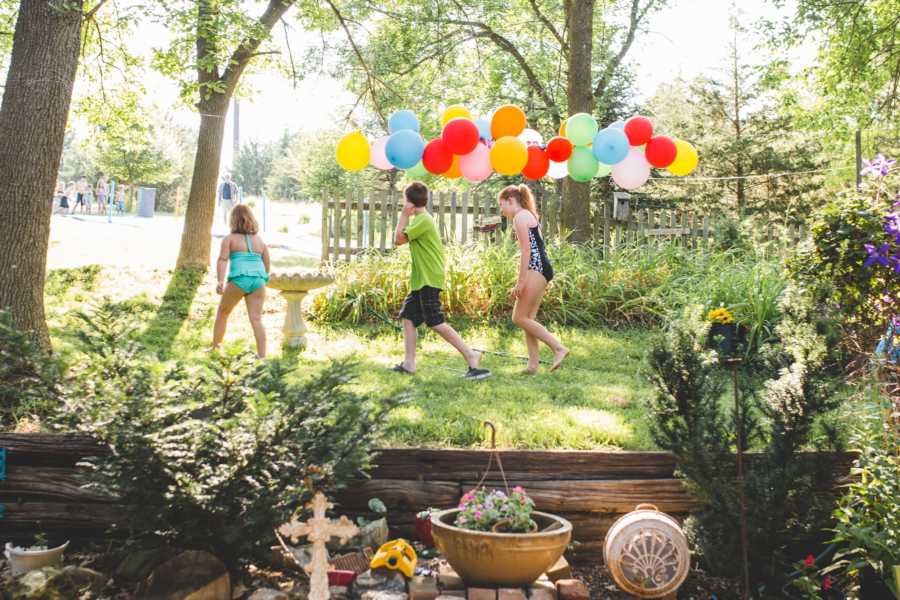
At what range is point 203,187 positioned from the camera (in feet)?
38.5

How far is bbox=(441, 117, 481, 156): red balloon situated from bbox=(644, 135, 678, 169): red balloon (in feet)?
5.21

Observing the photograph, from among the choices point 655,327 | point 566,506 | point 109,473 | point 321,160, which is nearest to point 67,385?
point 109,473

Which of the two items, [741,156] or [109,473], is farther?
[741,156]

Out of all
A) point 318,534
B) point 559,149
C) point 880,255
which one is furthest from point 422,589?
point 559,149

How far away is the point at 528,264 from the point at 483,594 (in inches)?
133

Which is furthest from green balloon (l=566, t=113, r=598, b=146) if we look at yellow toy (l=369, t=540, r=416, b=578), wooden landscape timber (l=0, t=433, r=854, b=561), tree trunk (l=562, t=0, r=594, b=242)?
yellow toy (l=369, t=540, r=416, b=578)

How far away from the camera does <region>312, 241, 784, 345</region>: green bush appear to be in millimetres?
8750

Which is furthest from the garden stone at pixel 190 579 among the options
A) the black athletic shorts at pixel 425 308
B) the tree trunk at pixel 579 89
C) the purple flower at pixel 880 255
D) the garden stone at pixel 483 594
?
the tree trunk at pixel 579 89

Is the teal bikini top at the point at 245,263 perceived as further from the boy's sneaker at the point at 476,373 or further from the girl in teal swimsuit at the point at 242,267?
the boy's sneaker at the point at 476,373

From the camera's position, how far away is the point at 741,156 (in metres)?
18.8

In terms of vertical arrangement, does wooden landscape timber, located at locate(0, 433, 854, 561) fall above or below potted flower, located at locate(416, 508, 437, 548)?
above

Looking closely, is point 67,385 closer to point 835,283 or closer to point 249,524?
point 249,524

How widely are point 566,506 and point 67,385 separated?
2.41 meters

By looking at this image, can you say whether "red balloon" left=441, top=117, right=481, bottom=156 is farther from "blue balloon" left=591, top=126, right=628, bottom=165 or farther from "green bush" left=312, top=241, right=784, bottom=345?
"green bush" left=312, top=241, right=784, bottom=345
